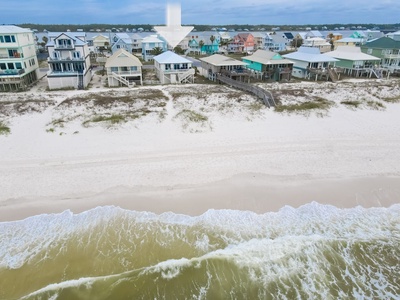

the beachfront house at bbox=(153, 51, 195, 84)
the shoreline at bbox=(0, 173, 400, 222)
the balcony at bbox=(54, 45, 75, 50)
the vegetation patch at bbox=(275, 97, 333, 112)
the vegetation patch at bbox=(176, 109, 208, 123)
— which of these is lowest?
the shoreline at bbox=(0, 173, 400, 222)

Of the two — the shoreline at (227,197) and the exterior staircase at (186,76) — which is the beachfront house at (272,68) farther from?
the shoreline at (227,197)

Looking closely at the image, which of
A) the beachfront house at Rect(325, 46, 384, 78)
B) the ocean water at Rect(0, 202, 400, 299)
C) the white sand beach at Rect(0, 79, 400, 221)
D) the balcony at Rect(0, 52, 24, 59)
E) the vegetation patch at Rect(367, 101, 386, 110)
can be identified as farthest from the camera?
the beachfront house at Rect(325, 46, 384, 78)

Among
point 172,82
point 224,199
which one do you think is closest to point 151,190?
point 224,199

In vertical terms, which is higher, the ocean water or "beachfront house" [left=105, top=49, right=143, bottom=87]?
"beachfront house" [left=105, top=49, right=143, bottom=87]

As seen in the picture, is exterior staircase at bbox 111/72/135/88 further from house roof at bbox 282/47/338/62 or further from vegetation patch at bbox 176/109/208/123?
house roof at bbox 282/47/338/62

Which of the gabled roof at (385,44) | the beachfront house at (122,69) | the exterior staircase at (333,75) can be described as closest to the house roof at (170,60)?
the beachfront house at (122,69)

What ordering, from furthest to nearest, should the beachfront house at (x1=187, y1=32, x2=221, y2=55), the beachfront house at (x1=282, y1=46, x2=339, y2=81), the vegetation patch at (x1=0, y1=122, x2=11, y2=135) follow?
the beachfront house at (x1=187, y1=32, x2=221, y2=55), the beachfront house at (x1=282, y1=46, x2=339, y2=81), the vegetation patch at (x1=0, y1=122, x2=11, y2=135)

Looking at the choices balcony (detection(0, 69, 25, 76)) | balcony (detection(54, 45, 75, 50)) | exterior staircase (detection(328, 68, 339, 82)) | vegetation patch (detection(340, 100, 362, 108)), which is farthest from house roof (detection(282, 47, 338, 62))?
balcony (detection(0, 69, 25, 76))
